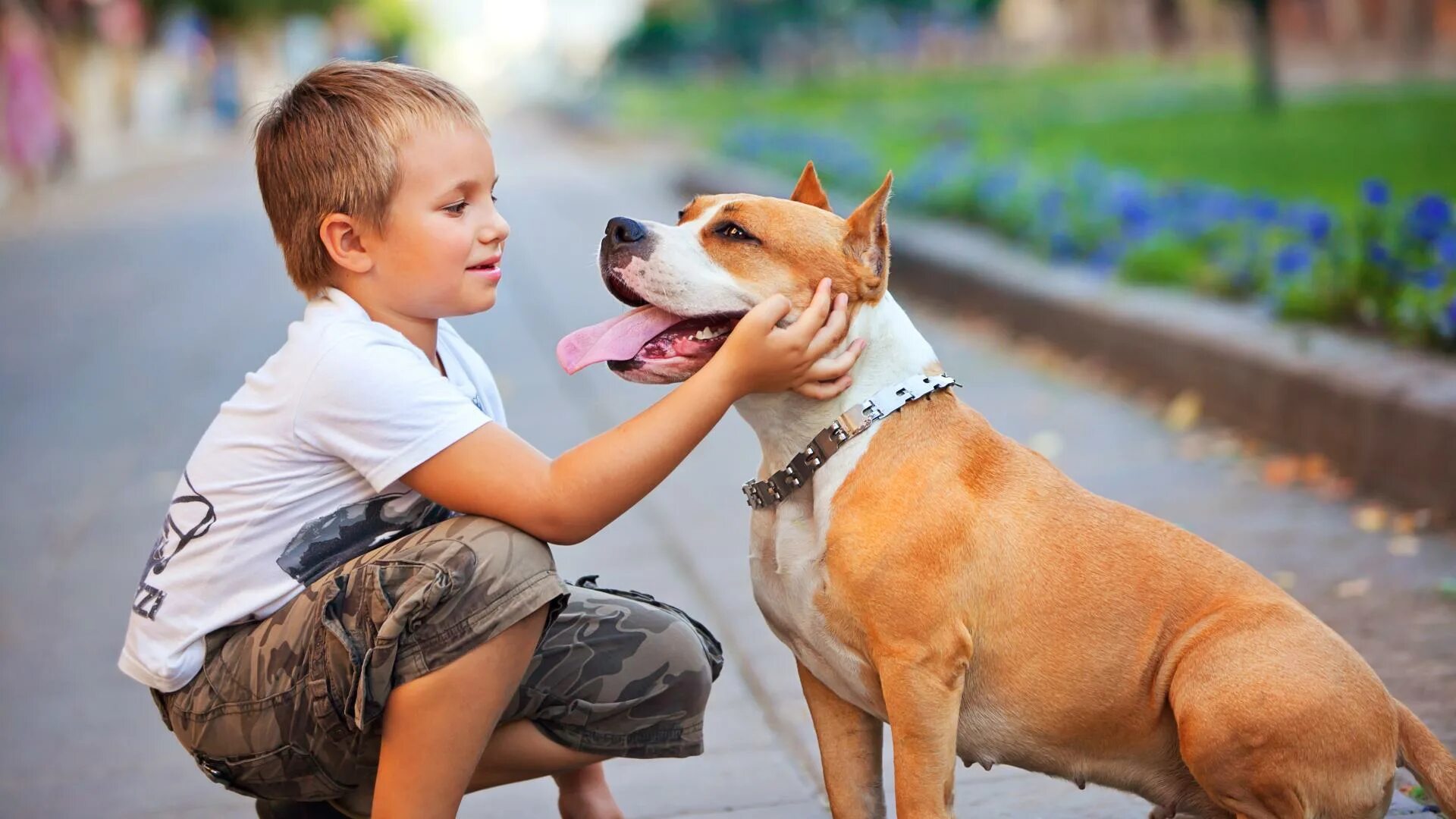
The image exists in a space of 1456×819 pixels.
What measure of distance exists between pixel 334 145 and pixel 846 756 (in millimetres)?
1487

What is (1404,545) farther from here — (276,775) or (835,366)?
(276,775)

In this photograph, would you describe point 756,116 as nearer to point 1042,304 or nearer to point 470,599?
point 1042,304

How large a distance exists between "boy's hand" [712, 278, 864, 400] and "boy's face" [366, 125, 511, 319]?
1.49ft

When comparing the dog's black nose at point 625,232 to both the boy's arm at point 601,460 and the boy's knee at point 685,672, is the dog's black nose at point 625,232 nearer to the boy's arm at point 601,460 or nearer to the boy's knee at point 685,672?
the boy's arm at point 601,460

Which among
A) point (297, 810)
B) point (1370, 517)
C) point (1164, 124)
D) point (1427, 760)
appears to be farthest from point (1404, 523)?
point (1164, 124)

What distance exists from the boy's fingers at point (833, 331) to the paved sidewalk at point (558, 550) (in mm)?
1067

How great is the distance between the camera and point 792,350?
2596mm

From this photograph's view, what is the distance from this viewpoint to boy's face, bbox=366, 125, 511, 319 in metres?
2.69

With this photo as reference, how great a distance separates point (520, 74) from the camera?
90312 mm

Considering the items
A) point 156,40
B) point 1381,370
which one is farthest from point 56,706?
point 156,40

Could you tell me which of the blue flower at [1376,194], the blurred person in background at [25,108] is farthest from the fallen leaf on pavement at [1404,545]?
the blurred person in background at [25,108]

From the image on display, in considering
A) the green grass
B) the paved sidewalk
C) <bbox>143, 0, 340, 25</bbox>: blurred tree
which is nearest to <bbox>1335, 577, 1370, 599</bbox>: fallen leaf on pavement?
the paved sidewalk

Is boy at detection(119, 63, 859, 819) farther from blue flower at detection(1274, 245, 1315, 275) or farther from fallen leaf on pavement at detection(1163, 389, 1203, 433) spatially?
blue flower at detection(1274, 245, 1315, 275)

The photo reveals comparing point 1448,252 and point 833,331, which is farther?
point 1448,252
